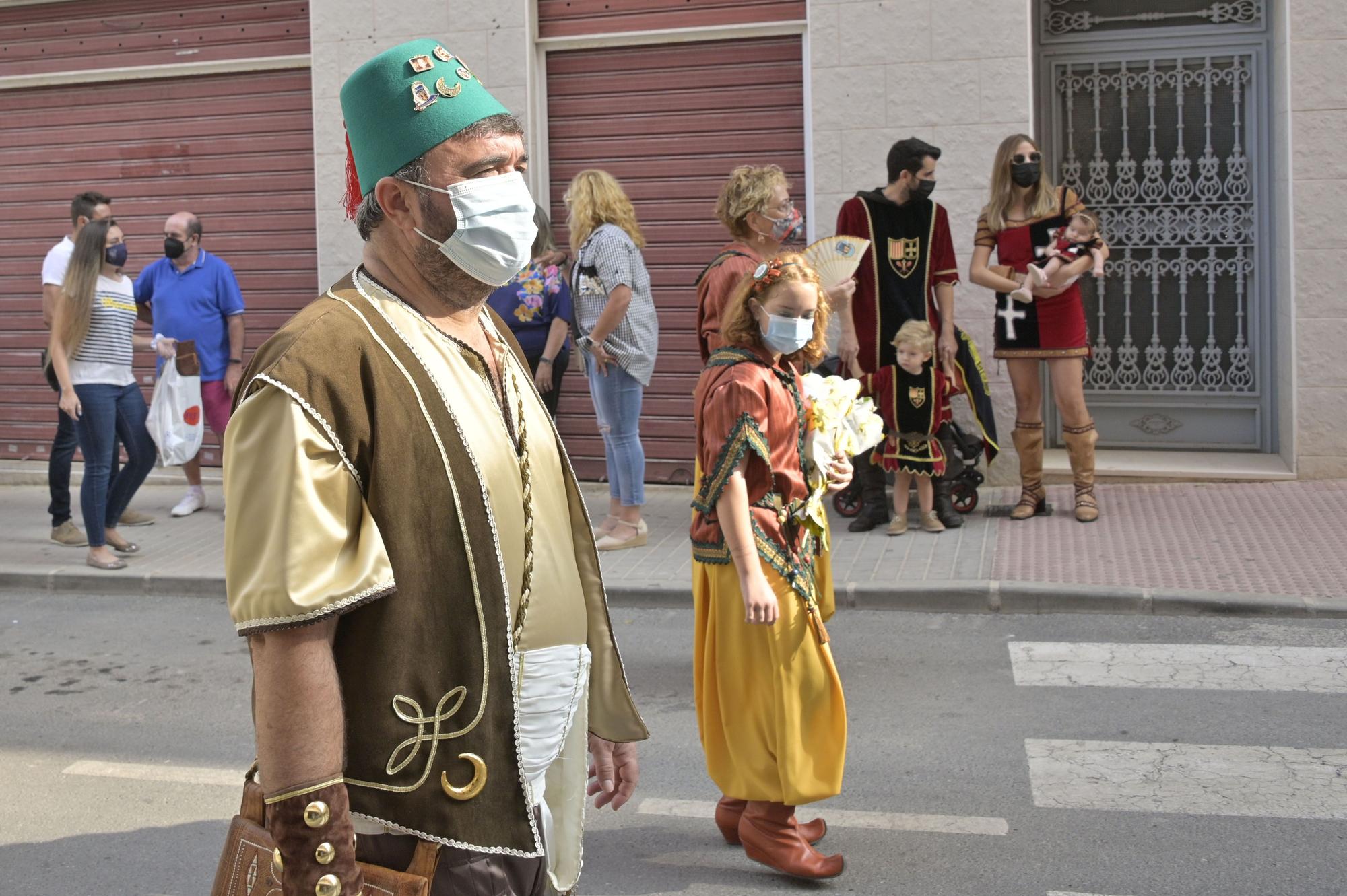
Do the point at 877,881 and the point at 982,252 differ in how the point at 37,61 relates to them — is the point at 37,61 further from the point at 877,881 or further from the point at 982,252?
the point at 877,881

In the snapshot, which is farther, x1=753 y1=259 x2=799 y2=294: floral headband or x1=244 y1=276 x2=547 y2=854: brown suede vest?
x1=753 y1=259 x2=799 y2=294: floral headband

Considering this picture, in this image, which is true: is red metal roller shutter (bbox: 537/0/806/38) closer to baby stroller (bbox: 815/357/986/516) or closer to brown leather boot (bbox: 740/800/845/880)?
baby stroller (bbox: 815/357/986/516)

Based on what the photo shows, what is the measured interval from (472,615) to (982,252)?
7.30 metres

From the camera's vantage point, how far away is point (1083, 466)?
9359 mm

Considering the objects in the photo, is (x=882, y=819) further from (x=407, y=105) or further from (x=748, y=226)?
(x=407, y=105)

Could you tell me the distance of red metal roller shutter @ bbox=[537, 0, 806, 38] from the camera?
10.8 meters

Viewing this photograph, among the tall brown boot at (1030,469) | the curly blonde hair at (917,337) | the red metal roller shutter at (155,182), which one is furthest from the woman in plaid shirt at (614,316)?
the red metal roller shutter at (155,182)

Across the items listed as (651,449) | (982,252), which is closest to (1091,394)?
(982,252)

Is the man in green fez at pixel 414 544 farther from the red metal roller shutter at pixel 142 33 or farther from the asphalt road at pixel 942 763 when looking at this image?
the red metal roller shutter at pixel 142 33

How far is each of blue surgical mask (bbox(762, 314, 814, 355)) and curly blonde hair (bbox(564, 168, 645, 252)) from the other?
4481 millimetres

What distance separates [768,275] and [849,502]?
5.22m

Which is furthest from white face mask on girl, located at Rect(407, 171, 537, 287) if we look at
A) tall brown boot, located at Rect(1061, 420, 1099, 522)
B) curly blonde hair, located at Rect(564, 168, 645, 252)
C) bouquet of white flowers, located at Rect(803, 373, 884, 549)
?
tall brown boot, located at Rect(1061, 420, 1099, 522)

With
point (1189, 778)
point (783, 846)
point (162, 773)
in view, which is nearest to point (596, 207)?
point (162, 773)

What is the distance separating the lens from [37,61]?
12789mm
